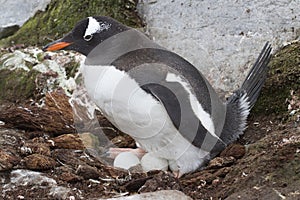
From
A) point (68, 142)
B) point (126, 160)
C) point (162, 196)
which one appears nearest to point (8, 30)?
point (68, 142)

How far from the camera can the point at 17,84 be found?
384cm

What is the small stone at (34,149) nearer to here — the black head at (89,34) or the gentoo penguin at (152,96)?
the gentoo penguin at (152,96)

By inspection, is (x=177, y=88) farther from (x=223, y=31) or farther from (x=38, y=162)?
(x=223, y=31)

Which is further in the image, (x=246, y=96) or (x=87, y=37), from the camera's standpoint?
(x=246, y=96)

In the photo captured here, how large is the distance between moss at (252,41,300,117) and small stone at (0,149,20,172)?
4.27 ft

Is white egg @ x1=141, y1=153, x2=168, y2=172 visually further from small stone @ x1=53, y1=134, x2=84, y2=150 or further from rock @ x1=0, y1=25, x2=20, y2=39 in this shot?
rock @ x1=0, y1=25, x2=20, y2=39

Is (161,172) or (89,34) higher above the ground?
(89,34)

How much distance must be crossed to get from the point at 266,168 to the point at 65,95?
1.47 meters

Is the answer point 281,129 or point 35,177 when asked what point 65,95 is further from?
point 281,129

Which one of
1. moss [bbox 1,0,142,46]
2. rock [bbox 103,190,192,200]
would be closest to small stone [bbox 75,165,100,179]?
rock [bbox 103,190,192,200]

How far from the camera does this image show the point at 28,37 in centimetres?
443

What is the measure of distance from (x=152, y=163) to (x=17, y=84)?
1327 mm

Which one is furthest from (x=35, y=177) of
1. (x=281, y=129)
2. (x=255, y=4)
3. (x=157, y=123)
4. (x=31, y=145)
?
(x=255, y=4)

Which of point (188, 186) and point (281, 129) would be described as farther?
point (281, 129)
